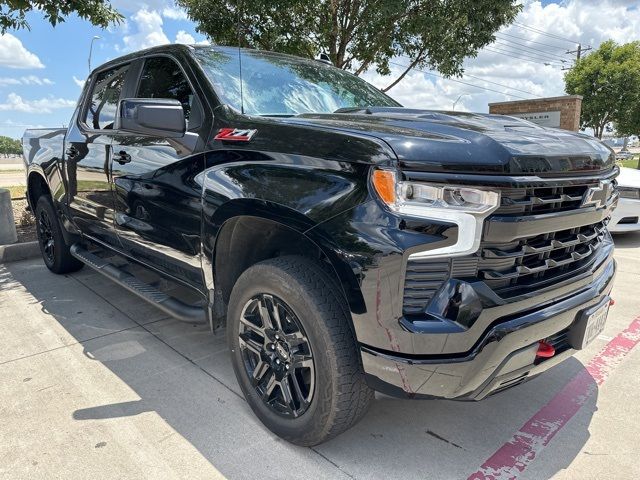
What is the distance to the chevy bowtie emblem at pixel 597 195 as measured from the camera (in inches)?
84.0

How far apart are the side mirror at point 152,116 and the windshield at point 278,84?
27 cm

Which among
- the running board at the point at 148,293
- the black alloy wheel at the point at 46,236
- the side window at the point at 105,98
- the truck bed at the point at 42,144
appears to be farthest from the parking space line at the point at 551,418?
the black alloy wheel at the point at 46,236

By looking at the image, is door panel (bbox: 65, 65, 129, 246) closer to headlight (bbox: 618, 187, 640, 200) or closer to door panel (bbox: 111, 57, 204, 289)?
door panel (bbox: 111, 57, 204, 289)

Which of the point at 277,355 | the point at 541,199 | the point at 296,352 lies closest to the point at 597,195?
the point at 541,199

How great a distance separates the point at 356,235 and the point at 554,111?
11575 mm

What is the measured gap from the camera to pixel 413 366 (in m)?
1.80

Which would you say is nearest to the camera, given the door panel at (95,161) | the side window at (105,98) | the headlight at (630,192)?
the door panel at (95,161)

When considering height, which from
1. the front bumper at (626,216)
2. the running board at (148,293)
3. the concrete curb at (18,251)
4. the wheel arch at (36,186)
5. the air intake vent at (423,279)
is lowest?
the concrete curb at (18,251)

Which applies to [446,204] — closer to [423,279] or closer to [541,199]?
[423,279]

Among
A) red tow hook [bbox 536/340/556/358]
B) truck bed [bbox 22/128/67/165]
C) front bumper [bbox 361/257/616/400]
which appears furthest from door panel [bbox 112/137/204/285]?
red tow hook [bbox 536/340/556/358]

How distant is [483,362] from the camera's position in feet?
5.90

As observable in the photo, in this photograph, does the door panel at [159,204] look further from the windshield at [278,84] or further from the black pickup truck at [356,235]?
the windshield at [278,84]

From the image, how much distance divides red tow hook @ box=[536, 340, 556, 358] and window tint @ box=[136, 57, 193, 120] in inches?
86.1

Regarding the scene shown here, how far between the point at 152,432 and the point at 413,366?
4.77 feet
